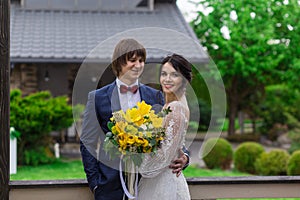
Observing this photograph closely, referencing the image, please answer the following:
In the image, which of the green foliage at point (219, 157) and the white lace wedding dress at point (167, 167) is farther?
the green foliage at point (219, 157)

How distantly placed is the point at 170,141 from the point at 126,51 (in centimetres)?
45

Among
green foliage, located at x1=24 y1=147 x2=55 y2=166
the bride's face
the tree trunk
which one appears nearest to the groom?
the bride's face

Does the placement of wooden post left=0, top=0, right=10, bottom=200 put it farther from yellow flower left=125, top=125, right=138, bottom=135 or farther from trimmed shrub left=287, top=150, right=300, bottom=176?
trimmed shrub left=287, top=150, right=300, bottom=176

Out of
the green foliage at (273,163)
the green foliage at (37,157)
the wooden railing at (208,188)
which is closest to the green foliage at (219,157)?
the green foliage at (273,163)

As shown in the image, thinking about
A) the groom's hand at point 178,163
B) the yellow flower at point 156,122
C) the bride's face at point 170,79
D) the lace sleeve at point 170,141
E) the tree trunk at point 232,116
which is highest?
the bride's face at point 170,79

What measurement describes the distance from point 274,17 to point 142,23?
Result: 13.9 ft

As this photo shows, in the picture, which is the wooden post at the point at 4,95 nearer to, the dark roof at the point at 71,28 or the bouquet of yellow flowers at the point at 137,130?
the bouquet of yellow flowers at the point at 137,130

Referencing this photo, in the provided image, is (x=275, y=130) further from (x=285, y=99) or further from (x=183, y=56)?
(x=183, y=56)

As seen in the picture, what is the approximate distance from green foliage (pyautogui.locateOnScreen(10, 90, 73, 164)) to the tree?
5.91m

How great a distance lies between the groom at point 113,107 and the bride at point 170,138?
0.07m

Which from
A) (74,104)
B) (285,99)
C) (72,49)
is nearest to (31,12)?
(72,49)

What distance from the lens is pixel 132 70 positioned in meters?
2.39

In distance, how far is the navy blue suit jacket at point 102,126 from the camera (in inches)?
97.5

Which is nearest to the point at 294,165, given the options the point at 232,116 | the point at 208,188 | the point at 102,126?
the point at 208,188
